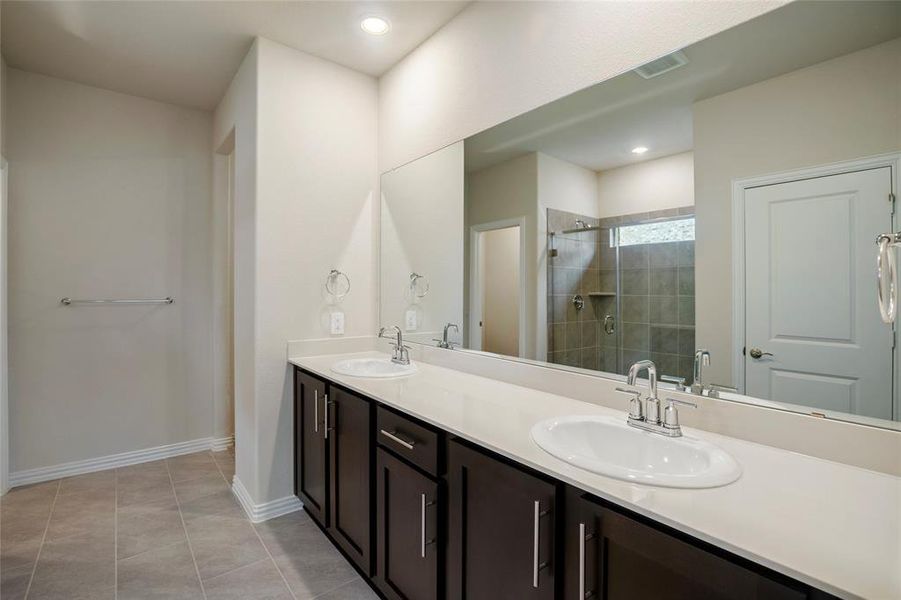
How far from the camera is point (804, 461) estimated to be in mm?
1054

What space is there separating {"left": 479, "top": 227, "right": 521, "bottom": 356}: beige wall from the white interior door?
896 millimetres

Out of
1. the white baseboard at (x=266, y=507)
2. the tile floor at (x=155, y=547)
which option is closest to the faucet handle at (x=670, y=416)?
the tile floor at (x=155, y=547)

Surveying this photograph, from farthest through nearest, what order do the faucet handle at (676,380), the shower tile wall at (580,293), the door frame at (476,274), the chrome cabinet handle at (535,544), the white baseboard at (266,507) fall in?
the white baseboard at (266,507)
the door frame at (476,274)
the shower tile wall at (580,293)
the faucet handle at (676,380)
the chrome cabinet handle at (535,544)

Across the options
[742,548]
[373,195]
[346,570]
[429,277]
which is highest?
[373,195]

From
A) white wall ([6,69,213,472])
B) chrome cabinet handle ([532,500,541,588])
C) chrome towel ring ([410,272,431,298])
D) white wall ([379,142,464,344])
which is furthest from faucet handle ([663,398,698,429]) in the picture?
white wall ([6,69,213,472])

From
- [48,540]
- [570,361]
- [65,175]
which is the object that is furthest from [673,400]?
[65,175]

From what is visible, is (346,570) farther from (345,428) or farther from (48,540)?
(48,540)

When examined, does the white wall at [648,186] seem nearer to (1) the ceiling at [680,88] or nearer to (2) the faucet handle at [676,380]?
(1) the ceiling at [680,88]

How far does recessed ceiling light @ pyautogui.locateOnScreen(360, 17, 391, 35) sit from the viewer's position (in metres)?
2.21

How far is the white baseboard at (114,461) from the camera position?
2766mm

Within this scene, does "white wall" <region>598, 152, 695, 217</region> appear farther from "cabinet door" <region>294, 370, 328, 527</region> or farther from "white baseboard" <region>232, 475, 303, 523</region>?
"white baseboard" <region>232, 475, 303, 523</region>

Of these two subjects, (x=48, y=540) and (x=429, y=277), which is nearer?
(x=48, y=540)

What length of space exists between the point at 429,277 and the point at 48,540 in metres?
2.32

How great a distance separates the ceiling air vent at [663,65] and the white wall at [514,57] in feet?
0.07
